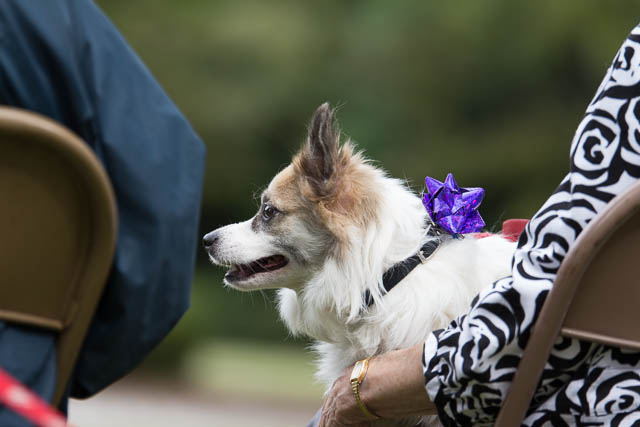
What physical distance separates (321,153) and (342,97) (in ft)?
40.7

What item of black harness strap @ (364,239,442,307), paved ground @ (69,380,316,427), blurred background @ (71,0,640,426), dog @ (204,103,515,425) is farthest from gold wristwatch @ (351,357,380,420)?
blurred background @ (71,0,640,426)

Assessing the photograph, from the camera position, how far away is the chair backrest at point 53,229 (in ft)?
4.53

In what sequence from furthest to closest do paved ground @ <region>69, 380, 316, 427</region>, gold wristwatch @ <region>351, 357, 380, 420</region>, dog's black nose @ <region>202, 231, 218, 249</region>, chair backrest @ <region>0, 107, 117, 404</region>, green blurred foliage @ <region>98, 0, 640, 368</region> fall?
1. green blurred foliage @ <region>98, 0, 640, 368</region>
2. paved ground @ <region>69, 380, 316, 427</region>
3. dog's black nose @ <region>202, 231, 218, 249</region>
4. gold wristwatch @ <region>351, 357, 380, 420</region>
5. chair backrest @ <region>0, 107, 117, 404</region>

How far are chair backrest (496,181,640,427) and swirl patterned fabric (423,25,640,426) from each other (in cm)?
6

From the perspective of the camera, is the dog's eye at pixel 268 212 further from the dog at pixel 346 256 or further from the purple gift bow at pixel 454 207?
the purple gift bow at pixel 454 207

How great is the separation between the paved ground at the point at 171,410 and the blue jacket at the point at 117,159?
6878 mm

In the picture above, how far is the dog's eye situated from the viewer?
339 centimetres

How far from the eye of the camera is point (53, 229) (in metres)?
1.43

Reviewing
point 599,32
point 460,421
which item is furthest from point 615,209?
point 599,32

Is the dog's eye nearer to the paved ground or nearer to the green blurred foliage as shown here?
the paved ground

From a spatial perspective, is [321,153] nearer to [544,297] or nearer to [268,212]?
[268,212]

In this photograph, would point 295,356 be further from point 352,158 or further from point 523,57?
point 352,158

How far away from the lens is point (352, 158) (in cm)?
327

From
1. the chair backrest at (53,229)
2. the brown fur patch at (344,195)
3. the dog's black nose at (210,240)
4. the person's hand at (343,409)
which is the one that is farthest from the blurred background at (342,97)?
the chair backrest at (53,229)
